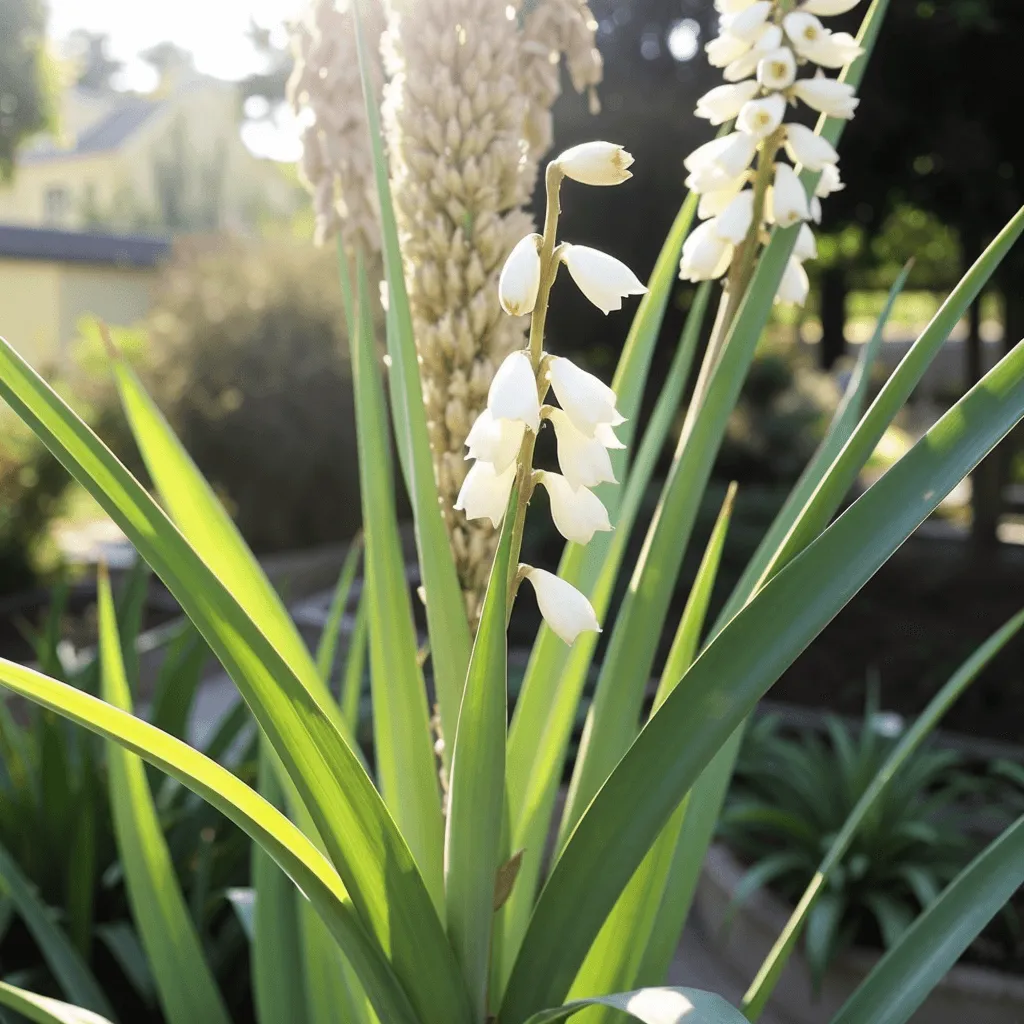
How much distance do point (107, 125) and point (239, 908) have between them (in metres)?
46.6

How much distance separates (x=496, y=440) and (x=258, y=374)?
7.45 meters

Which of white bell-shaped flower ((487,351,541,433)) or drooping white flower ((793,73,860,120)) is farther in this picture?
drooping white flower ((793,73,860,120))

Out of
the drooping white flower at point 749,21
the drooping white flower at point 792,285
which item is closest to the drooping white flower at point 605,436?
the drooping white flower at point 792,285

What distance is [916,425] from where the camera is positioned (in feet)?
52.4

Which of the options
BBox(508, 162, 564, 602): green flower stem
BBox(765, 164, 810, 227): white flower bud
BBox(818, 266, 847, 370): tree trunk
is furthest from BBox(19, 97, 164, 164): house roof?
BBox(508, 162, 564, 602): green flower stem

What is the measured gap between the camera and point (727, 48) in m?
1.19

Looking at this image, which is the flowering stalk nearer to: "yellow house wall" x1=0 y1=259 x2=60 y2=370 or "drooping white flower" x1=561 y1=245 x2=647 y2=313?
"drooping white flower" x1=561 y1=245 x2=647 y2=313

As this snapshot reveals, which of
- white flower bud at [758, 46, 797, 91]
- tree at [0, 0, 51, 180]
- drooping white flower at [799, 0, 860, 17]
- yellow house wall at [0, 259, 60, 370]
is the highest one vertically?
tree at [0, 0, 51, 180]

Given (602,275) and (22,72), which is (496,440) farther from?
(22,72)

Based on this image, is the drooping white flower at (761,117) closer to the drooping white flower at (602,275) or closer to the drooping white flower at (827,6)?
the drooping white flower at (827,6)

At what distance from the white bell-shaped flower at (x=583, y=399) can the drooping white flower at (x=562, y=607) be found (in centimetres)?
13

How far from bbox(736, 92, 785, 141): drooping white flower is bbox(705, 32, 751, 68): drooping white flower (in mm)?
71

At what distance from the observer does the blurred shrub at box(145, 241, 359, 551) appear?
26.1ft

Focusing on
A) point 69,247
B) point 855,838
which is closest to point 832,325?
point 69,247
